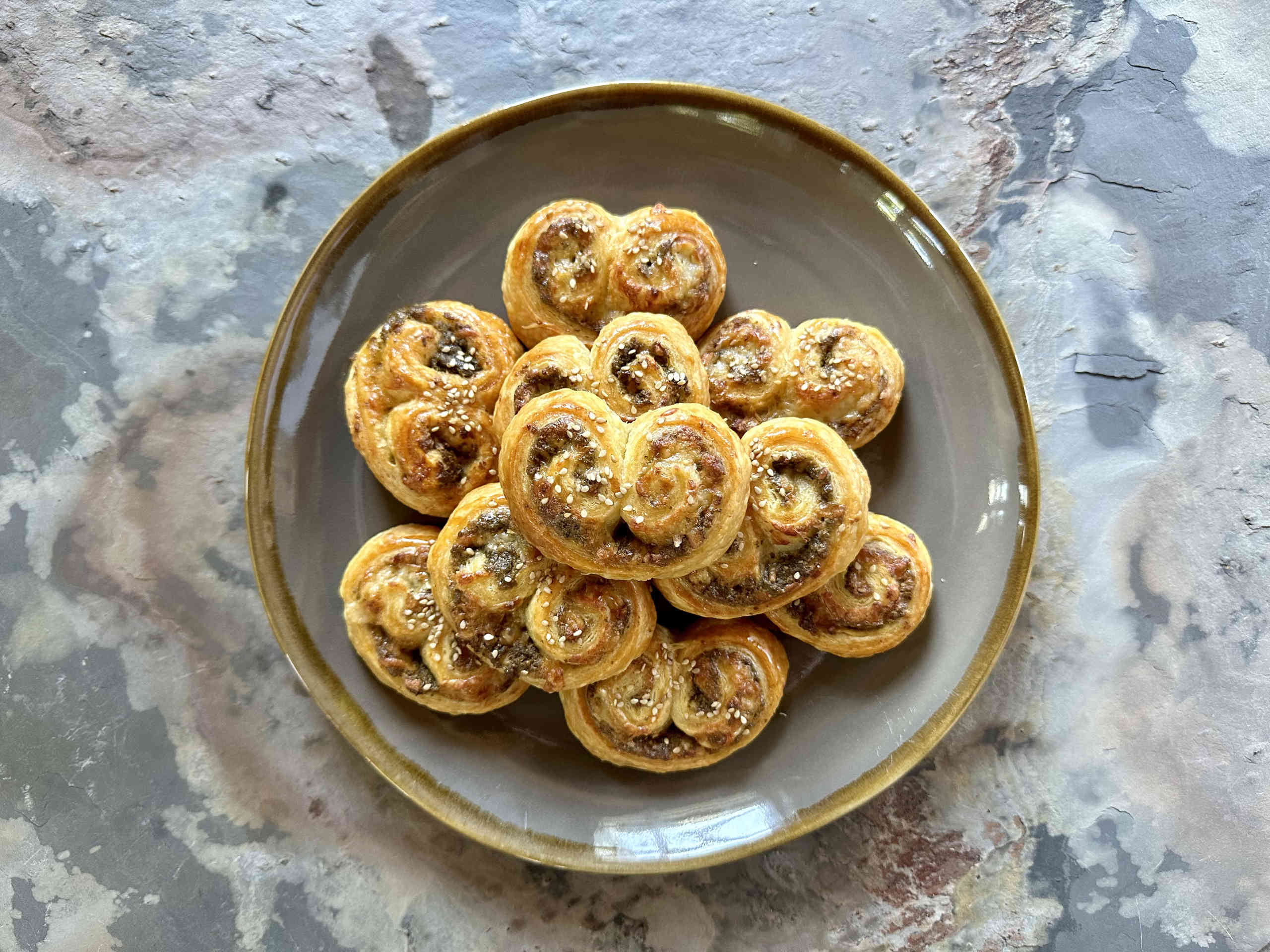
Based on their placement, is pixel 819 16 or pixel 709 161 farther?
pixel 819 16

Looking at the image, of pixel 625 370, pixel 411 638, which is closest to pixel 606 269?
pixel 625 370

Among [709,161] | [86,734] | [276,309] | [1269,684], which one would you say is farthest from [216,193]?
[1269,684]

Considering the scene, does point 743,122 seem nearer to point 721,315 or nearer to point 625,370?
point 721,315

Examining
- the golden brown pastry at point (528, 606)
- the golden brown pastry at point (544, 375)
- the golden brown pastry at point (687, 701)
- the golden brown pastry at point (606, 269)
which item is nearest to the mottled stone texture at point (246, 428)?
the golden brown pastry at point (687, 701)

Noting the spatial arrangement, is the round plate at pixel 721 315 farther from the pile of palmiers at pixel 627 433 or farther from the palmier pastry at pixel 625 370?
the palmier pastry at pixel 625 370

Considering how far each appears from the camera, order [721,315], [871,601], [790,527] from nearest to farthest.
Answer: [790,527], [871,601], [721,315]

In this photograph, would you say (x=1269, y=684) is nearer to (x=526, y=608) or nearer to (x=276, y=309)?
(x=526, y=608)
